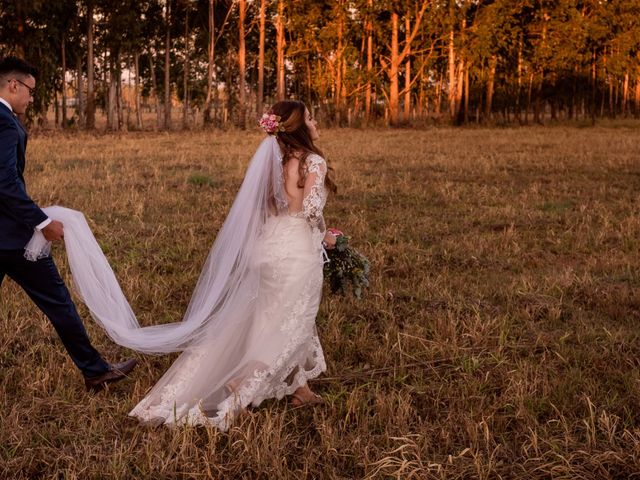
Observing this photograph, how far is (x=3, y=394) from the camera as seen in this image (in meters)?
4.46

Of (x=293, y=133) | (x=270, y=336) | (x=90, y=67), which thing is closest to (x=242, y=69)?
(x=90, y=67)

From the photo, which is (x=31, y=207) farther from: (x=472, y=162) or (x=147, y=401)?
(x=472, y=162)

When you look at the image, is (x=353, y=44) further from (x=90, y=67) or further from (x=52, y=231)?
(x=52, y=231)

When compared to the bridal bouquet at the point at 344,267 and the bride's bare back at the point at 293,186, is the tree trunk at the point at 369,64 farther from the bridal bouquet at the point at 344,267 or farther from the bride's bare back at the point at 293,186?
the bride's bare back at the point at 293,186

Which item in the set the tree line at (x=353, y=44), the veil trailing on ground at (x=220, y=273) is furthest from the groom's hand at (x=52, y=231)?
the tree line at (x=353, y=44)

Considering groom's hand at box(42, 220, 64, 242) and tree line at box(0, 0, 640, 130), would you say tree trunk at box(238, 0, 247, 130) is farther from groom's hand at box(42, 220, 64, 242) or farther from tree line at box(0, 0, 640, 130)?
groom's hand at box(42, 220, 64, 242)

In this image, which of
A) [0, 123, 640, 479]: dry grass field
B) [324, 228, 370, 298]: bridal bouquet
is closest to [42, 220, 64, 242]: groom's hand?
[0, 123, 640, 479]: dry grass field

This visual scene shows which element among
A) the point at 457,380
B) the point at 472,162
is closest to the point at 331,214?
the point at 457,380

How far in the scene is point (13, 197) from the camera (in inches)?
158

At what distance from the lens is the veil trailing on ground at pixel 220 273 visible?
4539mm

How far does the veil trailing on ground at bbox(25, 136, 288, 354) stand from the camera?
454 cm

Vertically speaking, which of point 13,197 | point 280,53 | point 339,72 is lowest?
point 13,197

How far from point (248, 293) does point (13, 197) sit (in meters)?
1.55

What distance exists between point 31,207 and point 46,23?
119 feet
